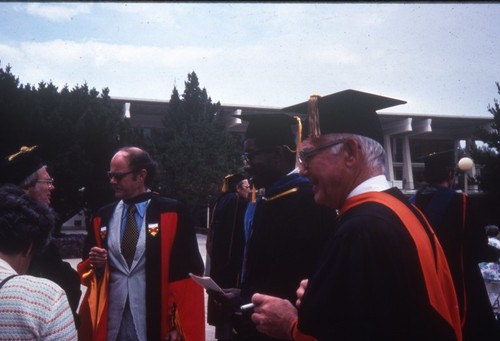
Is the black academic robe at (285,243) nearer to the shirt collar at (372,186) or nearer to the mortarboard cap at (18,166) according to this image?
the shirt collar at (372,186)

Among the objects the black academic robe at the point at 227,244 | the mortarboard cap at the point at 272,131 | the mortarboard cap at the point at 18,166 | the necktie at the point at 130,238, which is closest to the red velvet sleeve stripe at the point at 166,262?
the necktie at the point at 130,238

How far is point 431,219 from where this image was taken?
4.33m

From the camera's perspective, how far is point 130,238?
379 centimetres

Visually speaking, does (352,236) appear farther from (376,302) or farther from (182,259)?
(182,259)

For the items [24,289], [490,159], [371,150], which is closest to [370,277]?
[371,150]

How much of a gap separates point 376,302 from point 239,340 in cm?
173

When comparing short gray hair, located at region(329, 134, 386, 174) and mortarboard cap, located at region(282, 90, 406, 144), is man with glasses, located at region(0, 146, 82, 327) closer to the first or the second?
mortarboard cap, located at region(282, 90, 406, 144)

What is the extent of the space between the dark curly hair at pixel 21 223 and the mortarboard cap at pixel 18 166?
1.40 metres

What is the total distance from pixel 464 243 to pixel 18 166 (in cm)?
345

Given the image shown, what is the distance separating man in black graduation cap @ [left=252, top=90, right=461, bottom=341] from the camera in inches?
69.0

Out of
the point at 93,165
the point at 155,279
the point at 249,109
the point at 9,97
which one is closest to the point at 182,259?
the point at 155,279

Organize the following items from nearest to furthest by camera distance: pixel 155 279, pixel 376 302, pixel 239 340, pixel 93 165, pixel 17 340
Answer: pixel 376 302
pixel 17 340
pixel 239 340
pixel 155 279
pixel 93 165

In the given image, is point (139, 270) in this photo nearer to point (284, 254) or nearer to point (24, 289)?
point (284, 254)

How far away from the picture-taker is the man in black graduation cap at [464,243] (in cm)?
379
